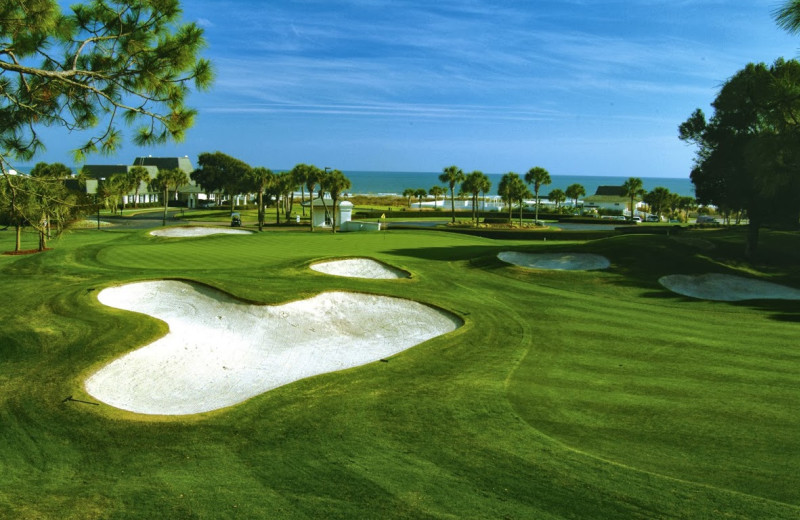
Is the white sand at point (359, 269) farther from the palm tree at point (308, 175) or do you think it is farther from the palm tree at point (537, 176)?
the palm tree at point (537, 176)

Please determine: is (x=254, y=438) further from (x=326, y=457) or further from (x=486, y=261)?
(x=486, y=261)

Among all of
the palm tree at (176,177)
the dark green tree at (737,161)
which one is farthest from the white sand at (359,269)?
the palm tree at (176,177)

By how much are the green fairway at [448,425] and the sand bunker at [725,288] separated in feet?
13.5

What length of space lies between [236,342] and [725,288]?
20182 millimetres

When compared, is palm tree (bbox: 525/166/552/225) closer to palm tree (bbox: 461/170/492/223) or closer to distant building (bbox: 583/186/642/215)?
palm tree (bbox: 461/170/492/223)

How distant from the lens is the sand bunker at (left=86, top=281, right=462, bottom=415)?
1228 centimetres

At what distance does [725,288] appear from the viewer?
81.0ft

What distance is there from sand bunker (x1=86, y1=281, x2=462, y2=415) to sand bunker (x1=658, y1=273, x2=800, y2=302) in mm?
11968

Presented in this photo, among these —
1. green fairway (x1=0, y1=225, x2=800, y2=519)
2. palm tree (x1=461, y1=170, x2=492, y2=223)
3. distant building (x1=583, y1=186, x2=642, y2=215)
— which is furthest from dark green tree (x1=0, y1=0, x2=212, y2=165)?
distant building (x1=583, y1=186, x2=642, y2=215)

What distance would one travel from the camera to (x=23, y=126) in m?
8.78

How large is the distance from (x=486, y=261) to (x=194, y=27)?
68.7 feet

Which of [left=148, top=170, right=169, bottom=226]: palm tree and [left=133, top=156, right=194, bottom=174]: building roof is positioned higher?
[left=133, top=156, right=194, bottom=174]: building roof

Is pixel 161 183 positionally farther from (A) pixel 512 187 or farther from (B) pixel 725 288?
(B) pixel 725 288

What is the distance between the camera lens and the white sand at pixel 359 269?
24.1 meters
